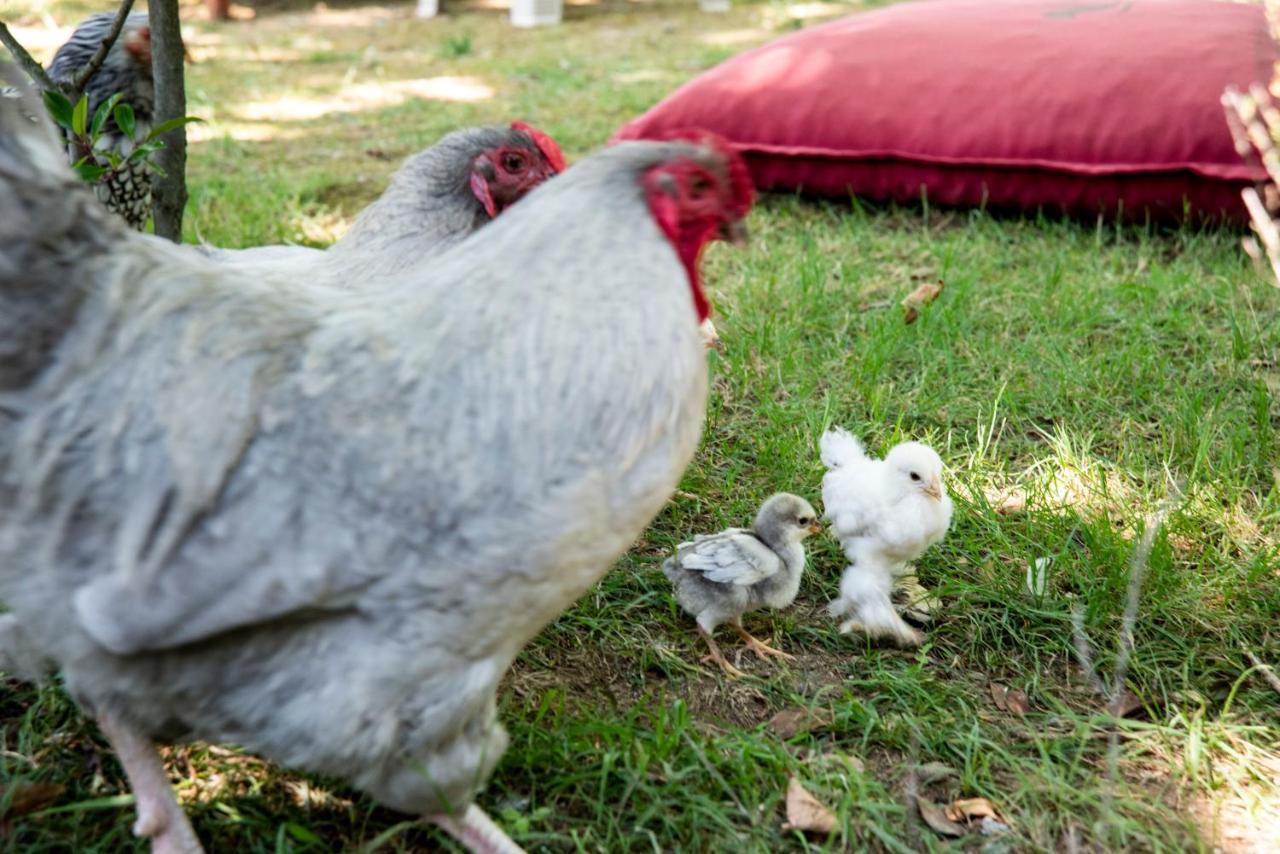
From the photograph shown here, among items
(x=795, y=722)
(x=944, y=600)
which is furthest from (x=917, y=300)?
(x=795, y=722)

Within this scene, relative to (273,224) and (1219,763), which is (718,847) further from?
(273,224)

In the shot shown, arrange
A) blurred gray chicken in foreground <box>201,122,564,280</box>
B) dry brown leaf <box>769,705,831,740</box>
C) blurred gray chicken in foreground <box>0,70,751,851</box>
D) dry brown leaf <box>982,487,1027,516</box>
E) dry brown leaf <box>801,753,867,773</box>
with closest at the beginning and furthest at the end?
1. blurred gray chicken in foreground <box>0,70,751,851</box>
2. dry brown leaf <box>801,753,867,773</box>
3. dry brown leaf <box>769,705,831,740</box>
4. blurred gray chicken in foreground <box>201,122,564,280</box>
5. dry brown leaf <box>982,487,1027,516</box>

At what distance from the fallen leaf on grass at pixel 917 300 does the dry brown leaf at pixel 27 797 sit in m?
2.95

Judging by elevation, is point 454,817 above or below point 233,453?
below

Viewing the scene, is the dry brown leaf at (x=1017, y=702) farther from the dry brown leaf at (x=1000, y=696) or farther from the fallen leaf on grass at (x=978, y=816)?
the fallen leaf on grass at (x=978, y=816)

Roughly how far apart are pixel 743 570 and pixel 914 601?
1.50 feet

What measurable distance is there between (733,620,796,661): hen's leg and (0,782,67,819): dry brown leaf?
1409mm

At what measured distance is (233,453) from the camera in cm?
151

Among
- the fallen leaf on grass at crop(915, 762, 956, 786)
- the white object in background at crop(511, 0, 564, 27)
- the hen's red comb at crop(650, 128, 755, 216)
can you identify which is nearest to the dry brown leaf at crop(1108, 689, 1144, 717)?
the fallen leaf on grass at crop(915, 762, 956, 786)

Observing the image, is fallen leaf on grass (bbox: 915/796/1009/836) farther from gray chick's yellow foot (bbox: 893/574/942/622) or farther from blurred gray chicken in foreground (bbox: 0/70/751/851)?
blurred gray chicken in foreground (bbox: 0/70/751/851)

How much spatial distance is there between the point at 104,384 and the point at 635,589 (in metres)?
1.44

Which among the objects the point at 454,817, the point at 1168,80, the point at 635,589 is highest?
the point at 1168,80

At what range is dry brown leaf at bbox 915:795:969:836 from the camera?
2.00 m

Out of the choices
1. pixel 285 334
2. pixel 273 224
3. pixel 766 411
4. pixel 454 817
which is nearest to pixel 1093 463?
pixel 766 411
